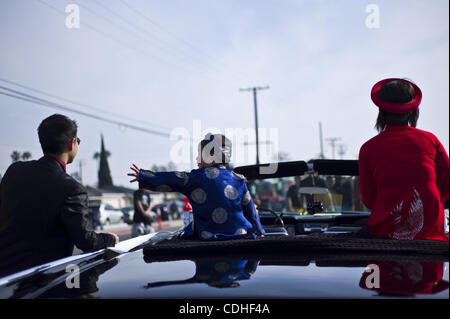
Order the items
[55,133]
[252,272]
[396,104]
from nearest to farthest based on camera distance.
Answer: [252,272] → [396,104] → [55,133]

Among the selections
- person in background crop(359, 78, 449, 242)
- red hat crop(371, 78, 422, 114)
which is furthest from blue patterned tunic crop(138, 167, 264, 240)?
red hat crop(371, 78, 422, 114)

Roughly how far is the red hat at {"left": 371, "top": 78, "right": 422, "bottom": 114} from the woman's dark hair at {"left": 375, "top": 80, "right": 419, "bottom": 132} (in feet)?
0.06

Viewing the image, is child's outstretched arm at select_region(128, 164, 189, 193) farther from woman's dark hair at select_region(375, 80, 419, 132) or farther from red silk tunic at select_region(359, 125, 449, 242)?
woman's dark hair at select_region(375, 80, 419, 132)

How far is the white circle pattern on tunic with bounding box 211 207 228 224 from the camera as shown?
118 inches

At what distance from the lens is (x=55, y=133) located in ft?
9.56

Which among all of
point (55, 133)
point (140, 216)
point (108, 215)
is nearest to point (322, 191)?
point (55, 133)

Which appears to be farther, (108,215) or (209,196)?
(108,215)

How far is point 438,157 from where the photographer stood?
8.86ft

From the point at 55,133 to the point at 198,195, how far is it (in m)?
0.95

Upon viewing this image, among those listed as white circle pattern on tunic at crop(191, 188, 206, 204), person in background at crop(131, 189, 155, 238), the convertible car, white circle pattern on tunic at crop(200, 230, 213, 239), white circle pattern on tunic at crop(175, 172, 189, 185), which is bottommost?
person in background at crop(131, 189, 155, 238)

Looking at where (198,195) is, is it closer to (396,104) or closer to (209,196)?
(209,196)

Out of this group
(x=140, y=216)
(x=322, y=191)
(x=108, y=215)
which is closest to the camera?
(x=322, y=191)
